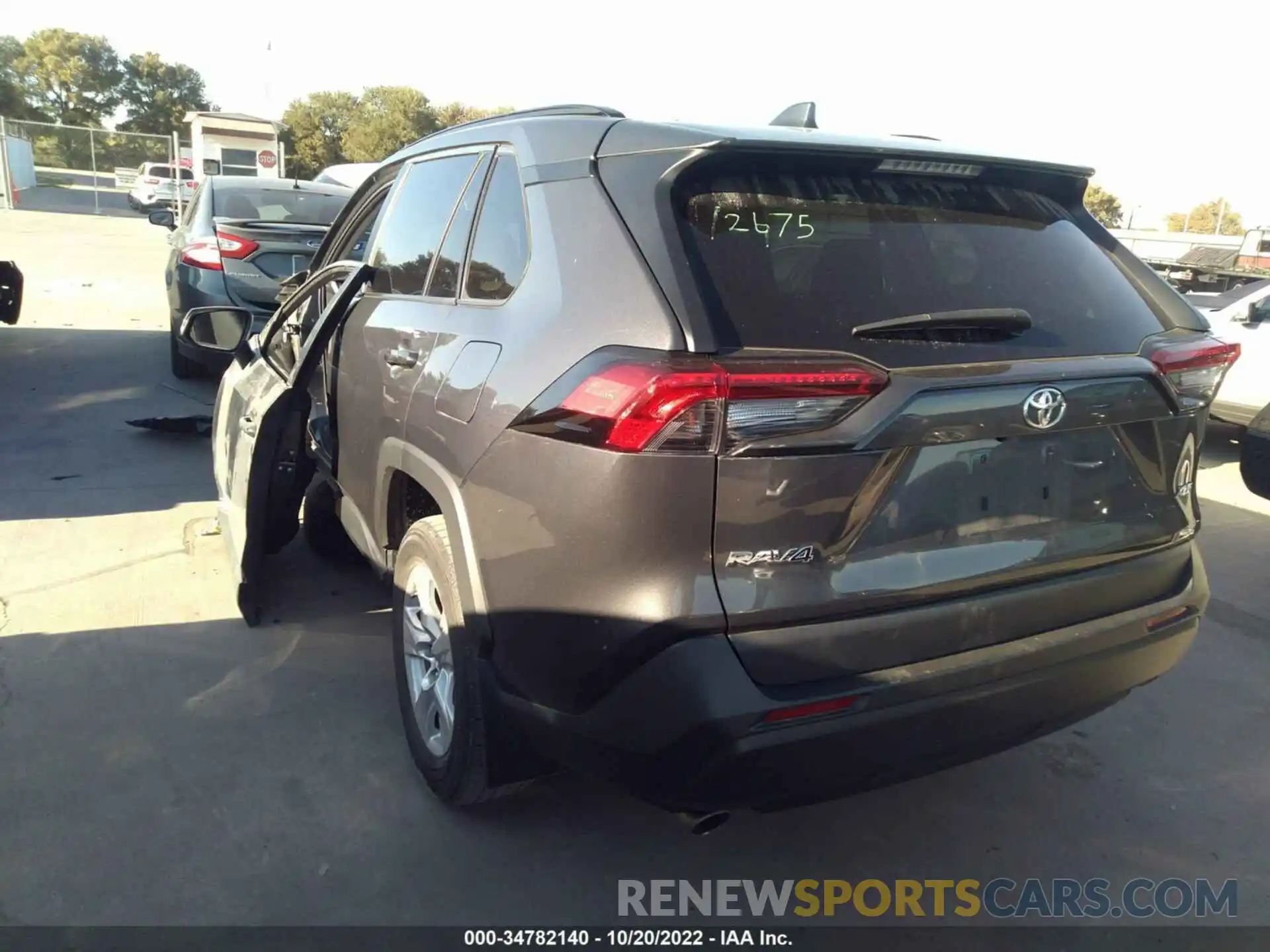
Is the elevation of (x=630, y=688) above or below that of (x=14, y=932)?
above

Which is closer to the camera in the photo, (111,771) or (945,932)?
(945,932)

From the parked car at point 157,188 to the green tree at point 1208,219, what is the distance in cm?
4728

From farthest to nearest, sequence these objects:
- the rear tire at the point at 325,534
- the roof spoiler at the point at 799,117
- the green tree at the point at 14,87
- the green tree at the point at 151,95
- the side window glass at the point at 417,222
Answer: the green tree at the point at 151,95
the green tree at the point at 14,87
the rear tire at the point at 325,534
the side window glass at the point at 417,222
the roof spoiler at the point at 799,117

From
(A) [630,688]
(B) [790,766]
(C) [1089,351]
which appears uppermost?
(C) [1089,351]

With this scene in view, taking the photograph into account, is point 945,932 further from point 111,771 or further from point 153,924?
point 111,771

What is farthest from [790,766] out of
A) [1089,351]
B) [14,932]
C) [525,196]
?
[14,932]

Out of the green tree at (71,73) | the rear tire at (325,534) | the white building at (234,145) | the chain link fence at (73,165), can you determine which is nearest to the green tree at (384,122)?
the chain link fence at (73,165)

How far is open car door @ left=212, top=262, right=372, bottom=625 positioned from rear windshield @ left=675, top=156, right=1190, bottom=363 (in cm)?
178

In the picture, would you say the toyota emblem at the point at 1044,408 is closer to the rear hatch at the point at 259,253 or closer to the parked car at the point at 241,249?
the parked car at the point at 241,249

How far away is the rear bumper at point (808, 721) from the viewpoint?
1920mm

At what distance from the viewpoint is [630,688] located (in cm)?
200

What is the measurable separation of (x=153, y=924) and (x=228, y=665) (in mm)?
1347

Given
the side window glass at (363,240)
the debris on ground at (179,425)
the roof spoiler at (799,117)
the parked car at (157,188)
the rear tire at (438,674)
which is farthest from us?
the parked car at (157,188)

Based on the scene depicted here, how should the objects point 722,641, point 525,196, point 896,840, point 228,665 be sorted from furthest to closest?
point 228,665, point 896,840, point 525,196, point 722,641
